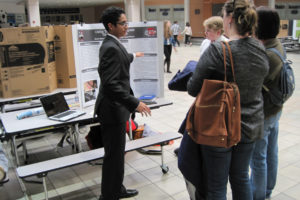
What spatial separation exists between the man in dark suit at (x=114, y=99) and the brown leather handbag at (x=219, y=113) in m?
0.65

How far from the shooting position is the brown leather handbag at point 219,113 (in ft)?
5.17

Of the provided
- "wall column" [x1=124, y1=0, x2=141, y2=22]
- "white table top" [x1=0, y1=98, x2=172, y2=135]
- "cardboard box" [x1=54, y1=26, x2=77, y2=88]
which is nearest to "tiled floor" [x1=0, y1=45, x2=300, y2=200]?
"white table top" [x1=0, y1=98, x2=172, y2=135]

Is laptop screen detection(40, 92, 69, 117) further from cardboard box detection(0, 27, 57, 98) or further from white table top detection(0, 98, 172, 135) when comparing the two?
cardboard box detection(0, 27, 57, 98)

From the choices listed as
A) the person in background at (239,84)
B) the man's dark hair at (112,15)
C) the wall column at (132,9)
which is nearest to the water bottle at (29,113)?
the man's dark hair at (112,15)

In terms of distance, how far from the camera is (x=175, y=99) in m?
6.32

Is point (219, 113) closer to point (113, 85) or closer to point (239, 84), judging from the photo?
point (239, 84)

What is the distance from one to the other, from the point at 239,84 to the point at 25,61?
110 inches

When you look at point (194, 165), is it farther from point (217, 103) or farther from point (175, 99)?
point (175, 99)

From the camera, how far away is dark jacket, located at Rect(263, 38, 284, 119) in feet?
6.54

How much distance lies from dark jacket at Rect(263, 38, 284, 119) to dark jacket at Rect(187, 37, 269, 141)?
14.1 inches

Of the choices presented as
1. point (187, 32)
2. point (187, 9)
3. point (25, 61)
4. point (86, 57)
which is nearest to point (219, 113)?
point (86, 57)

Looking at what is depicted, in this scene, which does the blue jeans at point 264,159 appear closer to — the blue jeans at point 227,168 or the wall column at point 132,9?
the blue jeans at point 227,168

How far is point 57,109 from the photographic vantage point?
306cm

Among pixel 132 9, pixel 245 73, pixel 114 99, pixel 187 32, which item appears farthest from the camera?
pixel 132 9
